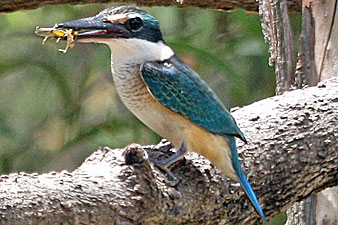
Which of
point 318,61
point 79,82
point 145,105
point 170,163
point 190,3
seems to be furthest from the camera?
point 79,82

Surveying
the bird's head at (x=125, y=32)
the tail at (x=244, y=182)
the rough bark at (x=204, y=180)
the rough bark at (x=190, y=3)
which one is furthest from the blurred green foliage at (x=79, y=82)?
the tail at (x=244, y=182)

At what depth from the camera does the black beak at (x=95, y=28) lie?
2449 millimetres

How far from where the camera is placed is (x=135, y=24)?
8.39ft

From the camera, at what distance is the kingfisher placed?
2.49m

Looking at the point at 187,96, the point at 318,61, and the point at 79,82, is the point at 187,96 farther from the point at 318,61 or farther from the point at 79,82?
the point at 79,82

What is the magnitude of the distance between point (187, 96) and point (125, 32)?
9.4 inches

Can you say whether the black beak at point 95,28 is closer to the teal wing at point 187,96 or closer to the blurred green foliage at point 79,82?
the teal wing at point 187,96

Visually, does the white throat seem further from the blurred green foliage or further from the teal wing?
the blurred green foliage

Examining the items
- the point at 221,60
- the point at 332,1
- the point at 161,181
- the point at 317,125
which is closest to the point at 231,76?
the point at 221,60

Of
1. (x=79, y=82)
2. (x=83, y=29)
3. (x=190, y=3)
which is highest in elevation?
(x=83, y=29)

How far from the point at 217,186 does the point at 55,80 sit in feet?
7.66

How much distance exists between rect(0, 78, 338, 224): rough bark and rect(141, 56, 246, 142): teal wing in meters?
0.12

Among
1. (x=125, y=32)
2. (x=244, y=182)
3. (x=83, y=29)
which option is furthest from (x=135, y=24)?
(x=244, y=182)

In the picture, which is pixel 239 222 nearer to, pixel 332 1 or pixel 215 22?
pixel 332 1
